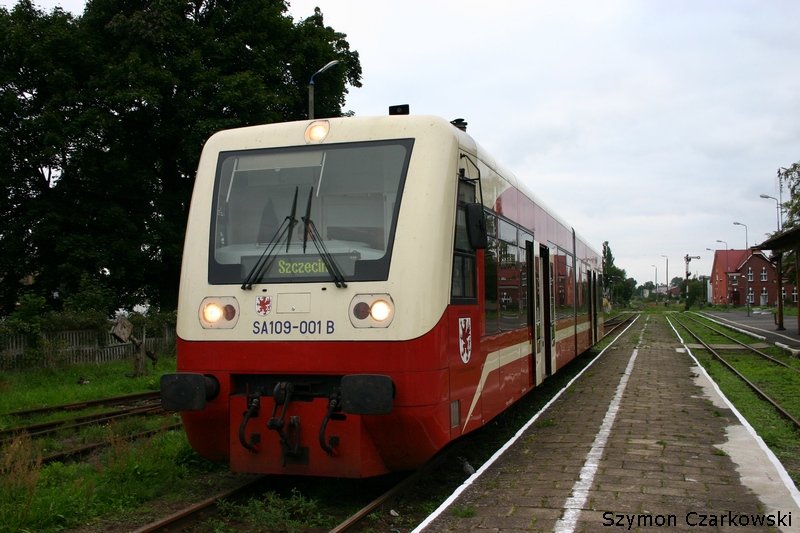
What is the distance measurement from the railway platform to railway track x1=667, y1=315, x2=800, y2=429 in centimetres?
111

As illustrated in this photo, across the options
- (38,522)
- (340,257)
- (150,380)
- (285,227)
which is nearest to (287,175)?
(285,227)

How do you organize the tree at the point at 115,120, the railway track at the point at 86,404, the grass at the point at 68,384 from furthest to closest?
the tree at the point at 115,120 < the grass at the point at 68,384 < the railway track at the point at 86,404

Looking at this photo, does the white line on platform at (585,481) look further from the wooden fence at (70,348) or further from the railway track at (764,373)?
the wooden fence at (70,348)

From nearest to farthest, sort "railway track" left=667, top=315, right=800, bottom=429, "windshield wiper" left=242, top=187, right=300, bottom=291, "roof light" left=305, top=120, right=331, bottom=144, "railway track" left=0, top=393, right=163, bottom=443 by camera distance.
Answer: "windshield wiper" left=242, top=187, right=300, bottom=291
"roof light" left=305, top=120, right=331, bottom=144
"railway track" left=0, top=393, right=163, bottom=443
"railway track" left=667, top=315, right=800, bottom=429

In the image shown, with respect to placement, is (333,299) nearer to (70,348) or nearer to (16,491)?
(16,491)

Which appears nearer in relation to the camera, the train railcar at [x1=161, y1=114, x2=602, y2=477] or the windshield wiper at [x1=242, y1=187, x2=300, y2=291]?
the train railcar at [x1=161, y1=114, x2=602, y2=477]

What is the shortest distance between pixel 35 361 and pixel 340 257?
12.9 meters

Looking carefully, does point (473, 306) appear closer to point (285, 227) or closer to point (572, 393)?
point (285, 227)

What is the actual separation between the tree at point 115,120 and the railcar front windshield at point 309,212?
17.7 metres

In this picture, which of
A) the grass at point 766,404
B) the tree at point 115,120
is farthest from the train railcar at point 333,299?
the tree at point 115,120

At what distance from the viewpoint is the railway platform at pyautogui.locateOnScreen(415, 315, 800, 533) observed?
523 cm

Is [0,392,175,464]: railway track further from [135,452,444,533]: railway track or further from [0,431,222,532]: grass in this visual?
[135,452,444,533]: railway track

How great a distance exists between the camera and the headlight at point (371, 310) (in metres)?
5.78

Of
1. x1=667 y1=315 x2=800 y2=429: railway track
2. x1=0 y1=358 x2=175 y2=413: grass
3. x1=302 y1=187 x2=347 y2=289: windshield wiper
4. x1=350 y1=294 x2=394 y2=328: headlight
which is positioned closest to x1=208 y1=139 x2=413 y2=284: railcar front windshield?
x1=302 y1=187 x2=347 y2=289: windshield wiper
